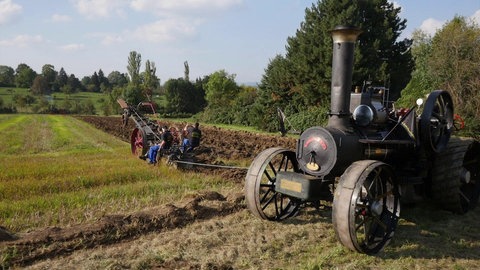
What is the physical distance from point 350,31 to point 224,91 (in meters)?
49.2

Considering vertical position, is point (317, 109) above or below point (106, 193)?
above

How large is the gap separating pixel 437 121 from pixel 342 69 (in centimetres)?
231

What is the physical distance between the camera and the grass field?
4.44 meters

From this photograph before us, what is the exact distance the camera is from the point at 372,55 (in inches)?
927

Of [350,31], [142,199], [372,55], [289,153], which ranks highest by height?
[372,55]

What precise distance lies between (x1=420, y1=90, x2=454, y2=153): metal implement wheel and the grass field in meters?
1.23

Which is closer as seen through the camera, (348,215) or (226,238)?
(348,215)

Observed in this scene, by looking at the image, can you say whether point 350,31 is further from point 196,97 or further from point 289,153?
point 196,97

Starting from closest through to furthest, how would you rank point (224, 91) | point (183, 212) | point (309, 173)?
point (309, 173) < point (183, 212) < point (224, 91)

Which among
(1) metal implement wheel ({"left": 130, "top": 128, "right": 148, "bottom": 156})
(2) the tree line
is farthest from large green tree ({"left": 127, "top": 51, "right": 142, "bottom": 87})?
(1) metal implement wheel ({"left": 130, "top": 128, "right": 148, "bottom": 156})

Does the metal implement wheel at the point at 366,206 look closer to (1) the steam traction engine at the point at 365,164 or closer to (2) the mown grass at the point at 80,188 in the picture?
(1) the steam traction engine at the point at 365,164

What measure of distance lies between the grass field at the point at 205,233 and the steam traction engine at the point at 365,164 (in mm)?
292

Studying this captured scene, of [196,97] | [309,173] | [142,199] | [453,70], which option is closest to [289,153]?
[309,173]

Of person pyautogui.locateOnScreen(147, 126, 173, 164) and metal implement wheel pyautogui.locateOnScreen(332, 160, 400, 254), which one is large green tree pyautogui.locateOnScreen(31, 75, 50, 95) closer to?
person pyautogui.locateOnScreen(147, 126, 173, 164)
